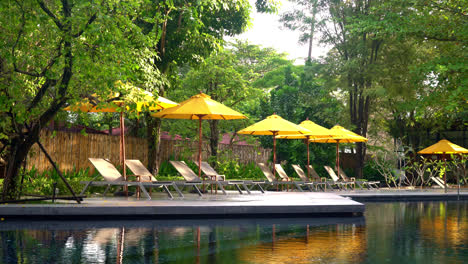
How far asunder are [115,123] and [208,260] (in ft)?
91.8

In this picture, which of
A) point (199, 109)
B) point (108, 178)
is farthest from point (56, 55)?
point (199, 109)

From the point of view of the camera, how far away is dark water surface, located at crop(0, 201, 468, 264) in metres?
7.07

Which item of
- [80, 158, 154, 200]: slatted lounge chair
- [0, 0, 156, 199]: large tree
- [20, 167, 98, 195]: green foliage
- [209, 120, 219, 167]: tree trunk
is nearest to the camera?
[0, 0, 156, 199]: large tree

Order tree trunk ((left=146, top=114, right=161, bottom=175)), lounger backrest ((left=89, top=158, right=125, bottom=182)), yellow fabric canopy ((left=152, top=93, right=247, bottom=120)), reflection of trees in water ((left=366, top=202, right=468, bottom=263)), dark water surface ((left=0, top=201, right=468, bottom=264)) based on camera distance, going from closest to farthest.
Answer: dark water surface ((left=0, top=201, right=468, bottom=264)) → reflection of trees in water ((left=366, top=202, right=468, bottom=263)) → lounger backrest ((left=89, top=158, right=125, bottom=182)) → yellow fabric canopy ((left=152, top=93, right=247, bottom=120)) → tree trunk ((left=146, top=114, right=161, bottom=175))

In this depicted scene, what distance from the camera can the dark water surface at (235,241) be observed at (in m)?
7.07

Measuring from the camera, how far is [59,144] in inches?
709

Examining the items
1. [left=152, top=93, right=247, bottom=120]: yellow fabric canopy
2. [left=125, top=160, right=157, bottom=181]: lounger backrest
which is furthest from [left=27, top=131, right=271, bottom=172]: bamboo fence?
[left=152, top=93, right=247, bottom=120]: yellow fabric canopy

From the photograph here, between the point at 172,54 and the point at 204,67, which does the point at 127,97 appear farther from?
the point at 204,67

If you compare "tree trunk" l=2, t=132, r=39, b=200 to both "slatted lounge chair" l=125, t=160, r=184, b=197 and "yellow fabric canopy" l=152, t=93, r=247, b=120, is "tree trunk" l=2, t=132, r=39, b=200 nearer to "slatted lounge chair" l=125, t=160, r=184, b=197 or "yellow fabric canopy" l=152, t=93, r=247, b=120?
"slatted lounge chair" l=125, t=160, r=184, b=197

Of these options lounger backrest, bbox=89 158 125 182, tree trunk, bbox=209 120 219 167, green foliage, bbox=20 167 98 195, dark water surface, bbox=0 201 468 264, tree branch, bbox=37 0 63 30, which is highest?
tree branch, bbox=37 0 63 30

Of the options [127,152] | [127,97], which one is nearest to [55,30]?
[127,97]

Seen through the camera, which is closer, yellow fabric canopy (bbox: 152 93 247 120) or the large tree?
the large tree

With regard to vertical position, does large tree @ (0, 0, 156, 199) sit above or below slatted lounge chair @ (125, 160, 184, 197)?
above

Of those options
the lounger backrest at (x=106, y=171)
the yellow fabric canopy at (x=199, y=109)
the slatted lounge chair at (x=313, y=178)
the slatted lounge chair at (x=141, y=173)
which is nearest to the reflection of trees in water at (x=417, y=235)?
the yellow fabric canopy at (x=199, y=109)
